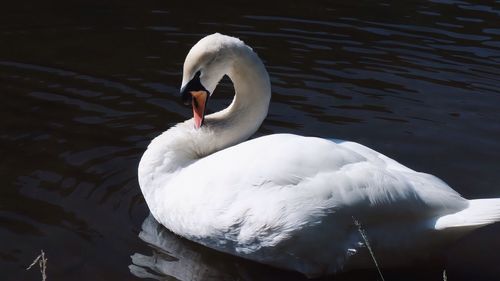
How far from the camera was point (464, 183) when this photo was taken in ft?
21.2

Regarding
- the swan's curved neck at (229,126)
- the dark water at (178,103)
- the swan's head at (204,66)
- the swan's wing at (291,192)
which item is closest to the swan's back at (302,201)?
the swan's wing at (291,192)

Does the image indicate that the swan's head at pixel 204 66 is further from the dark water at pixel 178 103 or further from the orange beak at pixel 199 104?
the dark water at pixel 178 103

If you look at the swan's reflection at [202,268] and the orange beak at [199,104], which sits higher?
the orange beak at [199,104]

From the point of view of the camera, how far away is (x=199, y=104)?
5816mm

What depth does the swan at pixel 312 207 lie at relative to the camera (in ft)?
16.1

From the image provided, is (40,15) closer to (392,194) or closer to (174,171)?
(174,171)

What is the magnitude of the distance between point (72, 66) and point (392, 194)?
4.60 metres

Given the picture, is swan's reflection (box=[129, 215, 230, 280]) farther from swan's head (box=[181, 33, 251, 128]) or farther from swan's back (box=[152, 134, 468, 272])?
swan's head (box=[181, 33, 251, 128])

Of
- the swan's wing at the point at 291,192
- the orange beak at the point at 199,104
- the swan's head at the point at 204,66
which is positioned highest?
the swan's head at the point at 204,66

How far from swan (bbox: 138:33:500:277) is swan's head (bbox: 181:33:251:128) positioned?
0.47 meters

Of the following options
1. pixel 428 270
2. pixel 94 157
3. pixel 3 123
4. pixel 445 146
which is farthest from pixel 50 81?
pixel 428 270

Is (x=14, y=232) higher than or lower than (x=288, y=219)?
lower

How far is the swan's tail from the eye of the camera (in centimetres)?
479

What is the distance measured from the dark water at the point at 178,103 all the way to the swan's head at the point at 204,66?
0.84 meters
